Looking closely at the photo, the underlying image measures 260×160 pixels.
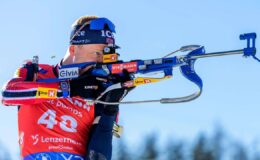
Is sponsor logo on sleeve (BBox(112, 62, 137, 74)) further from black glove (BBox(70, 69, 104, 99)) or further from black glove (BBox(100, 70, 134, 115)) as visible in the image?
black glove (BBox(70, 69, 104, 99))

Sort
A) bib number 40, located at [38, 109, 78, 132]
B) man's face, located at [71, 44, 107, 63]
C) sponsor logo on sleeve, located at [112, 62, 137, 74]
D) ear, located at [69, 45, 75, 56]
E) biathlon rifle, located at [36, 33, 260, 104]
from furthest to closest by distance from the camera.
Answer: ear, located at [69, 45, 75, 56]
man's face, located at [71, 44, 107, 63]
bib number 40, located at [38, 109, 78, 132]
sponsor logo on sleeve, located at [112, 62, 137, 74]
biathlon rifle, located at [36, 33, 260, 104]

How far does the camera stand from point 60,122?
7.17m

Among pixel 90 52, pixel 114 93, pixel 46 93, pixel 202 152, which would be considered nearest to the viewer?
pixel 46 93

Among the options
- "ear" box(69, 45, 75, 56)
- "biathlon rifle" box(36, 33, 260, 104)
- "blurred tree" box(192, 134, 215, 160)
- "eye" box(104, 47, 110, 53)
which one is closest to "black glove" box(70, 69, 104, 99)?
"biathlon rifle" box(36, 33, 260, 104)

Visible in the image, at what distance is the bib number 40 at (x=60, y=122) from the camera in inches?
282

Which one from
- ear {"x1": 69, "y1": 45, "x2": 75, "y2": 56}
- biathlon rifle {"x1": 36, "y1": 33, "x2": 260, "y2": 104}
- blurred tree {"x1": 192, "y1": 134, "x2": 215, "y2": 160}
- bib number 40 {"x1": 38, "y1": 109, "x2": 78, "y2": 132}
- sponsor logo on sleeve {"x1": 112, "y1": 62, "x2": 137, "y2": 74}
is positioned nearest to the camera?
biathlon rifle {"x1": 36, "y1": 33, "x2": 260, "y2": 104}

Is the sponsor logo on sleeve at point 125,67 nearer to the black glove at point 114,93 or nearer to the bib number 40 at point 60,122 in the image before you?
the black glove at point 114,93

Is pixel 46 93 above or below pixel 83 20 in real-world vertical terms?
below

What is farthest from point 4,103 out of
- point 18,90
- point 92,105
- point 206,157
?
point 206,157

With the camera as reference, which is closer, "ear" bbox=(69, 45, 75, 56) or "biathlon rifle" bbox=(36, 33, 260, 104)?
"biathlon rifle" bbox=(36, 33, 260, 104)

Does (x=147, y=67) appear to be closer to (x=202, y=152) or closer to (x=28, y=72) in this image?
(x=28, y=72)

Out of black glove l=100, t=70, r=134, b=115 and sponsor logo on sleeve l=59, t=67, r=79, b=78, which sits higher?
sponsor logo on sleeve l=59, t=67, r=79, b=78

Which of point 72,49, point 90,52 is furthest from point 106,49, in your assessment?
point 72,49

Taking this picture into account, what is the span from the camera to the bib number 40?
282 inches
